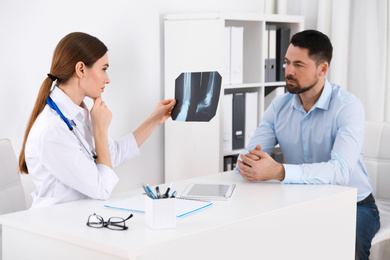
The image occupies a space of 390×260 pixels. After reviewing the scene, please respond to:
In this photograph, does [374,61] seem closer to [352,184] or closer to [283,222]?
[352,184]

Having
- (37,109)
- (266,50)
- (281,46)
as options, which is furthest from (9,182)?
(281,46)

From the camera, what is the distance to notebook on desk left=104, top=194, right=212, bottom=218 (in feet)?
5.72

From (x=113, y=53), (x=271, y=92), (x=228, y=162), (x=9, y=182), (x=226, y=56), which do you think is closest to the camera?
(x=9, y=182)

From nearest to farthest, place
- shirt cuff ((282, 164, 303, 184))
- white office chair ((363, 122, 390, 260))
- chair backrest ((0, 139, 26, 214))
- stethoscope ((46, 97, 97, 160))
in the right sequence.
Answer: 1. stethoscope ((46, 97, 97, 160))
2. shirt cuff ((282, 164, 303, 184))
3. chair backrest ((0, 139, 26, 214))
4. white office chair ((363, 122, 390, 260))

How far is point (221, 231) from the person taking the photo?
5.39 ft

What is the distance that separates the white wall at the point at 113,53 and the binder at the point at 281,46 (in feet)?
1.20

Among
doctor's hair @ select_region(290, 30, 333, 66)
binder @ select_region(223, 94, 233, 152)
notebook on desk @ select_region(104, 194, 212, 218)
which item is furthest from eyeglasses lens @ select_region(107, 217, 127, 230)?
binder @ select_region(223, 94, 233, 152)

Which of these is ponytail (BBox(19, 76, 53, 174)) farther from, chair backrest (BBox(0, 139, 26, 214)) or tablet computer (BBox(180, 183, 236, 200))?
tablet computer (BBox(180, 183, 236, 200))

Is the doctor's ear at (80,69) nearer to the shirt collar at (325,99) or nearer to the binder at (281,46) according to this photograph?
the shirt collar at (325,99)

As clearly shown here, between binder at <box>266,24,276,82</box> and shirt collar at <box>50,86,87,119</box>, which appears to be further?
binder at <box>266,24,276,82</box>

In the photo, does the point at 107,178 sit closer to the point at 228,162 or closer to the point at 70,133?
the point at 70,133

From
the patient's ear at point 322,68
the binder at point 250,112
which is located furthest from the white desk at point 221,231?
the binder at point 250,112

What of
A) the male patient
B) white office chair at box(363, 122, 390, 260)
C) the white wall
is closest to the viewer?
the male patient

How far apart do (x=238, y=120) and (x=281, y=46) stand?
63 cm
